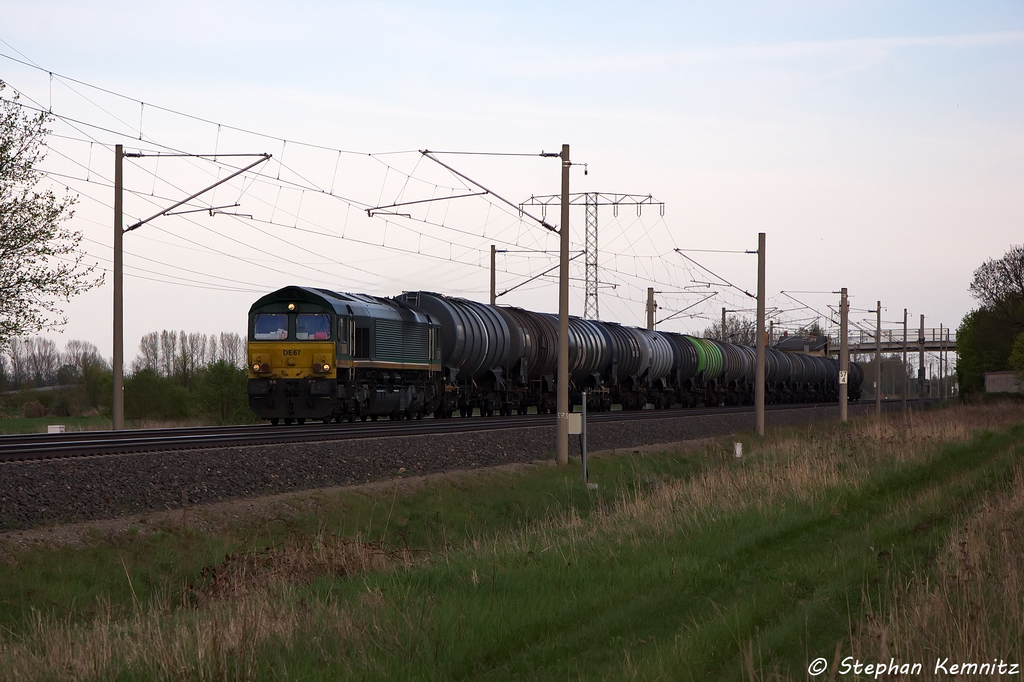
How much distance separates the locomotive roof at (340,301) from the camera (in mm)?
27734

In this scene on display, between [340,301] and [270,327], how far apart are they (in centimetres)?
197

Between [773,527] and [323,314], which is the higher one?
[323,314]

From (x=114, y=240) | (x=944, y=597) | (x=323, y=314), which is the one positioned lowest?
(x=944, y=597)

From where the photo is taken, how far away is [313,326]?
2739cm

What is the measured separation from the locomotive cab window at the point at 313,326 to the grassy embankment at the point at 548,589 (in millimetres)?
10451

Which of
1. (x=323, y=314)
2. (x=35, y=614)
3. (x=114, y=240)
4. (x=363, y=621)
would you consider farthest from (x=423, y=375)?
(x=363, y=621)

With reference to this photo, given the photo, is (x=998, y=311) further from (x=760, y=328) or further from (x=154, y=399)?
(x=154, y=399)

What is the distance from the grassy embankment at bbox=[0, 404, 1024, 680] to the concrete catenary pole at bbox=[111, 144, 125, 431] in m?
11.8

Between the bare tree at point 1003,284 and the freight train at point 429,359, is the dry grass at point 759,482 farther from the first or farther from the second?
the bare tree at point 1003,284

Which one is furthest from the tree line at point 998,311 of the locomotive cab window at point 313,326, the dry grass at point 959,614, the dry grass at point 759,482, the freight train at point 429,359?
the dry grass at point 959,614

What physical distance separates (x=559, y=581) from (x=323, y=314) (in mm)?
18916

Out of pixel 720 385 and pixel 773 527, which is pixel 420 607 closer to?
pixel 773 527

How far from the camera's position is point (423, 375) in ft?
106

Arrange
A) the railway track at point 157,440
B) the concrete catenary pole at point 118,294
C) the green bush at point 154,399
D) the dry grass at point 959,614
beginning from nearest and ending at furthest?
the dry grass at point 959,614, the railway track at point 157,440, the concrete catenary pole at point 118,294, the green bush at point 154,399
